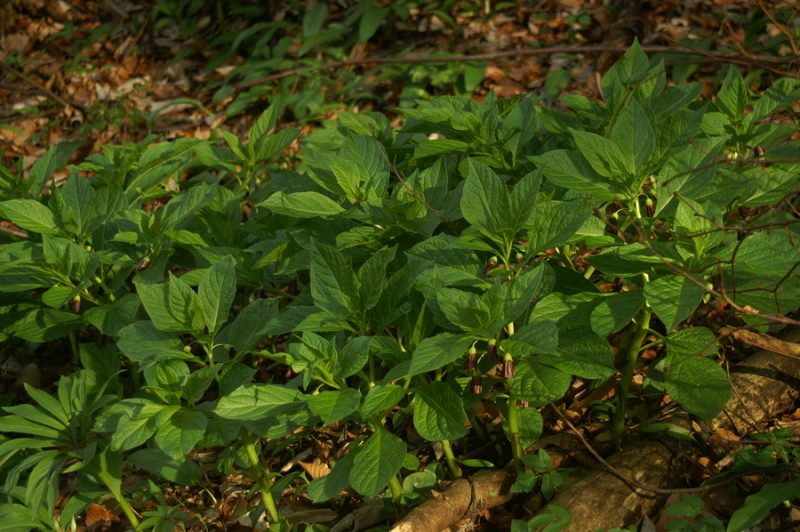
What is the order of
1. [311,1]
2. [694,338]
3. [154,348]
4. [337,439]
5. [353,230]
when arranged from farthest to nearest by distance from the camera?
1. [311,1]
2. [337,439]
3. [353,230]
4. [154,348]
5. [694,338]

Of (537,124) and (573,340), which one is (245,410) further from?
(537,124)

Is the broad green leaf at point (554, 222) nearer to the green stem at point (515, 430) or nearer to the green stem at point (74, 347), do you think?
the green stem at point (515, 430)

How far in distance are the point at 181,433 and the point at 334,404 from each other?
0.41 meters

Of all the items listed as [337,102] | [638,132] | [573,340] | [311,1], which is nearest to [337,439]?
[573,340]

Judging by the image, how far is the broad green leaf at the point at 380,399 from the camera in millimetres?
1835

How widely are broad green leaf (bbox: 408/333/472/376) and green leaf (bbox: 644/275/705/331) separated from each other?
0.43 metres

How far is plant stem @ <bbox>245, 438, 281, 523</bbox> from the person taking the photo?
217 centimetres

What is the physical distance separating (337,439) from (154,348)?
74cm

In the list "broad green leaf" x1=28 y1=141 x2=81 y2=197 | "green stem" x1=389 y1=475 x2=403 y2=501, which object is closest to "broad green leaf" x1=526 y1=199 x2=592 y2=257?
"green stem" x1=389 y1=475 x2=403 y2=501

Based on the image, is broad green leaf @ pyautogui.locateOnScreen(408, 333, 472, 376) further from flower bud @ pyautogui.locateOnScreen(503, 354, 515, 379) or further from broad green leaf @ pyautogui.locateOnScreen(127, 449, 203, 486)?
broad green leaf @ pyautogui.locateOnScreen(127, 449, 203, 486)

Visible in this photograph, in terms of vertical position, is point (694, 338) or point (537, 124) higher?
point (537, 124)

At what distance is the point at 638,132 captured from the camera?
6.75ft

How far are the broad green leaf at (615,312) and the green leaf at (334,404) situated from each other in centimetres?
57

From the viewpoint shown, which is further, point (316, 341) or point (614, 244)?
point (614, 244)
